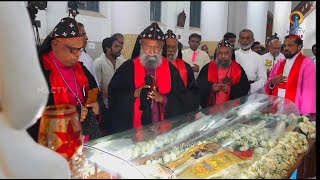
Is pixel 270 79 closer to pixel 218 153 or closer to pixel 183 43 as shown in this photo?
pixel 183 43

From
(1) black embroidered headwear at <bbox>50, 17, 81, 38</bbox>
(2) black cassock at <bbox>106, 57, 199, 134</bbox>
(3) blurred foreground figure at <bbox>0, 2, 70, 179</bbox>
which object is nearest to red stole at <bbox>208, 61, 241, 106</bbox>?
(2) black cassock at <bbox>106, 57, 199, 134</bbox>

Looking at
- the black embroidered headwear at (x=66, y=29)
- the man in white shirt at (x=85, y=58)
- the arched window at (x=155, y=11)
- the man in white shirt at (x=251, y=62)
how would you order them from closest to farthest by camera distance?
the black embroidered headwear at (x=66, y=29) < the man in white shirt at (x=85, y=58) < the arched window at (x=155, y=11) < the man in white shirt at (x=251, y=62)

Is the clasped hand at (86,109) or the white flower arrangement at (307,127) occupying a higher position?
the clasped hand at (86,109)

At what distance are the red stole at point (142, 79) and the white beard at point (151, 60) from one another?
0.03m

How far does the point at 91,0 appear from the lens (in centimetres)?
176

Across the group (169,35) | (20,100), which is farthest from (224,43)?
(20,100)

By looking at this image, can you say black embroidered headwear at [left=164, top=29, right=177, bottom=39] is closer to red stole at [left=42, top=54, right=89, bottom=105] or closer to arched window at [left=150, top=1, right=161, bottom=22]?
arched window at [left=150, top=1, right=161, bottom=22]

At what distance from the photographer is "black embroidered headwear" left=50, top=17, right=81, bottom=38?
1.62 meters

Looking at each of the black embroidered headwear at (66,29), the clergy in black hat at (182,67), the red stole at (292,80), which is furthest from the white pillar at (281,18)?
the black embroidered headwear at (66,29)

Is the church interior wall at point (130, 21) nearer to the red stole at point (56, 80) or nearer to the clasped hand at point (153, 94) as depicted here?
the red stole at point (56, 80)

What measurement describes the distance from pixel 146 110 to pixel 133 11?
0.67 meters

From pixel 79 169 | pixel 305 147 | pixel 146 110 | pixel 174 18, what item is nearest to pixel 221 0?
pixel 174 18

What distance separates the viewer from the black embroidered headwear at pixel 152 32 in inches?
79.3

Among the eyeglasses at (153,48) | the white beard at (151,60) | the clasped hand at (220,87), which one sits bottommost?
the clasped hand at (220,87)
